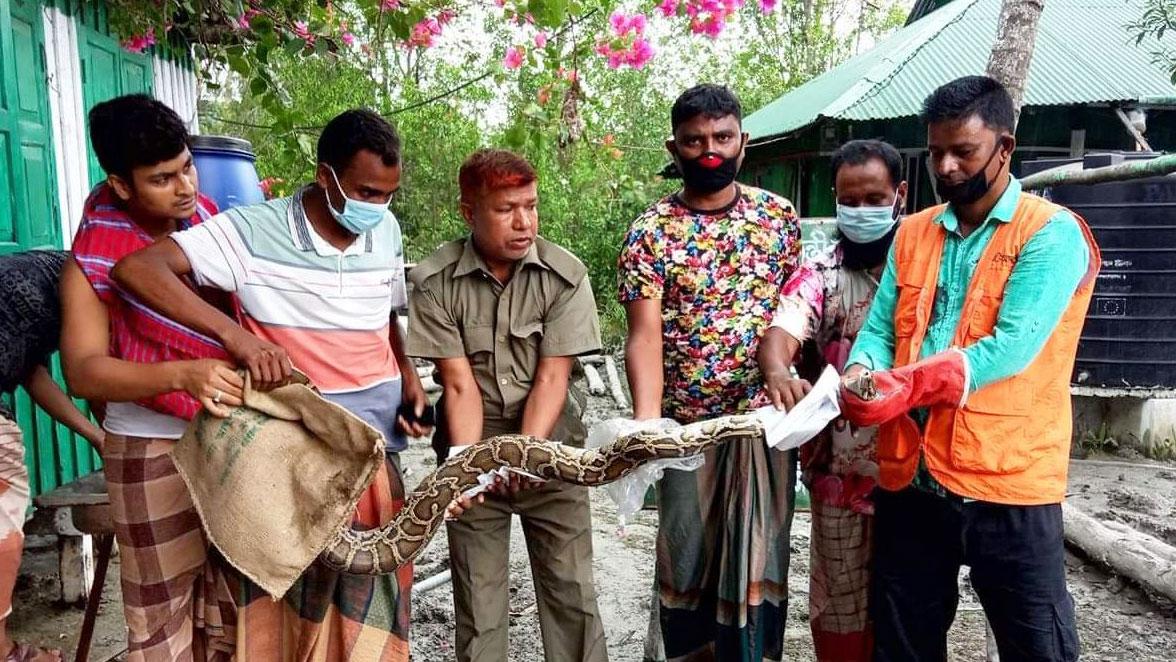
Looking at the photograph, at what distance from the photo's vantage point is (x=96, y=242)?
265 centimetres

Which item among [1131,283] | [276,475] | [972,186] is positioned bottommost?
[276,475]

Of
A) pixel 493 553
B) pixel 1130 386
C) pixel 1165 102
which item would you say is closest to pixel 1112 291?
pixel 1130 386

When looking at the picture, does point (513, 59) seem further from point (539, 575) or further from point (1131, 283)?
point (1131, 283)

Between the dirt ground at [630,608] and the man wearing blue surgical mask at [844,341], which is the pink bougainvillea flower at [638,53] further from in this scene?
the dirt ground at [630,608]

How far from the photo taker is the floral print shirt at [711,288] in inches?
127

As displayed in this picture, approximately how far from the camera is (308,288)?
8.98 feet

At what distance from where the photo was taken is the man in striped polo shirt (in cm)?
251

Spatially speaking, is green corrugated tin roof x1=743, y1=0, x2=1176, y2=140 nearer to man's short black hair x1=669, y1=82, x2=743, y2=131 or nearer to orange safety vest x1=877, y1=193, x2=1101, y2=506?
man's short black hair x1=669, y1=82, x2=743, y2=131

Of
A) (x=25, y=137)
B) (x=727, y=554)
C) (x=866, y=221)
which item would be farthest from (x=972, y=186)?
(x=25, y=137)

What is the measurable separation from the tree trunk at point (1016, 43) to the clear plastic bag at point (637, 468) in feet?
10.1

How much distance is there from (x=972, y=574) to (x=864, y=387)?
76cm

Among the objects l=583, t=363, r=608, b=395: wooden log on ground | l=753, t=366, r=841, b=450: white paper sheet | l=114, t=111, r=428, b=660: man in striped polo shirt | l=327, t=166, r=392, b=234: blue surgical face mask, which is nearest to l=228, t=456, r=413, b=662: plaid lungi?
l=114, t=111, r=428, b=660: man in striped polo shirt

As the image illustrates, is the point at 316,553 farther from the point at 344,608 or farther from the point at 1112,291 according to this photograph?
the point at 1112,291

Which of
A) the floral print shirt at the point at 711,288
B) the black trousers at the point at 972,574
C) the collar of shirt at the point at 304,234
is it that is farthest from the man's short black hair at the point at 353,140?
the black trousers at the point at 972,574
